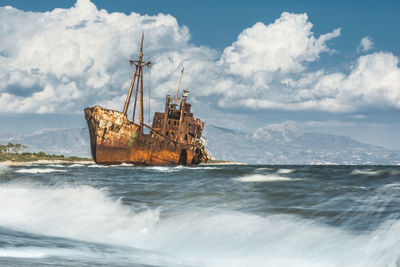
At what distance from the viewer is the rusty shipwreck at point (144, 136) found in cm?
5647

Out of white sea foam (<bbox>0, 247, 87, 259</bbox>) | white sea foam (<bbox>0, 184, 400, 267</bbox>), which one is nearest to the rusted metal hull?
white sea foam (<bbox>0, 184, 400, 267</bbox>)

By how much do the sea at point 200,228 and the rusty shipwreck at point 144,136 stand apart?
117 feet

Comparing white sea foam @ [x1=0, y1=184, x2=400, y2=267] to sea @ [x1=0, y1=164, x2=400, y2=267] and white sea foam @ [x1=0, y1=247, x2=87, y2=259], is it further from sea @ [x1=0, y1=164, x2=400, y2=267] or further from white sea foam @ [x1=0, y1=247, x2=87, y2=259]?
white sea foam @ [x1=0, y1=247, x2=87, y2=259]

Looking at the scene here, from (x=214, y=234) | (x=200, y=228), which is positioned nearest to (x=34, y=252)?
(x=214, y=234)

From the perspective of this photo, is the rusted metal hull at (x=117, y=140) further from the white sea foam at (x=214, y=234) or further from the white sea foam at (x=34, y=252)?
the white sea foam at (x=34, y=252)

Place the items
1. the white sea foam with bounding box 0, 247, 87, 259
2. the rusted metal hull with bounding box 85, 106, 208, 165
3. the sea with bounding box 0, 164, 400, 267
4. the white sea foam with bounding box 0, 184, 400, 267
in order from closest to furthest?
the white sea foam with bounding box 0, 247, 87, 259 → the sea with bounding box 0, 164, 400, 267 → the white sea foam with bounding box 0, 184, 400, 267 → the rusted metal hull with bounding box 85, 106, 208, 165

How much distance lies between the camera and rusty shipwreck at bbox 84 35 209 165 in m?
56.5

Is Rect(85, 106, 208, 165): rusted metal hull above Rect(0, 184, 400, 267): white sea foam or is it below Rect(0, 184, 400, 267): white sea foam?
above

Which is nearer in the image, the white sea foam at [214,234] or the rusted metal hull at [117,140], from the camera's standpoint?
the white sea foam at [214,234]

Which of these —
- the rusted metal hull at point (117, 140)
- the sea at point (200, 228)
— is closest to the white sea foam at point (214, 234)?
the sea at point (200, 228)

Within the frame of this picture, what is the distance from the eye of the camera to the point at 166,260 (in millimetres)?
10352

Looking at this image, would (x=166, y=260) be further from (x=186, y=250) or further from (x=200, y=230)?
(x=200, y=230)

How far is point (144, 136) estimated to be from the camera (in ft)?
199

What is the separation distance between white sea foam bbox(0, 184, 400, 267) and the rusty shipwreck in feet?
129
